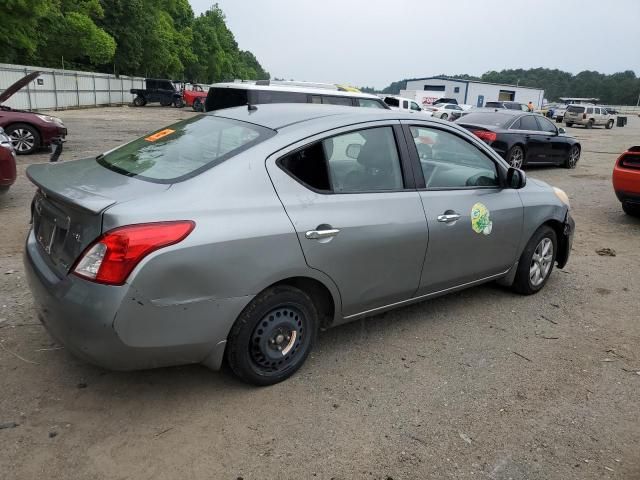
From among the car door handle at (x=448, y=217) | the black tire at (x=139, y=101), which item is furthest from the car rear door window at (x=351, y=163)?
the black tire at (x=139, y=101)

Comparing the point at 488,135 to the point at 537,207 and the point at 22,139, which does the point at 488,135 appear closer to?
the point at 537,207

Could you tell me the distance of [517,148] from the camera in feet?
40.1

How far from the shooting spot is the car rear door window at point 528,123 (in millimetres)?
12547

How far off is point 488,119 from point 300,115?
33.9 ft

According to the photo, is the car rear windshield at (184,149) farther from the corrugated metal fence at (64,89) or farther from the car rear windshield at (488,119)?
the corrugated metal fence at (64,89)

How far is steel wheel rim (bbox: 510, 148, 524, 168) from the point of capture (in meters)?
12.2

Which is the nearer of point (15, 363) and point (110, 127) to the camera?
point (15, 363)

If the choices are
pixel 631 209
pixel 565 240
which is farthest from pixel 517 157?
pixel 565 240

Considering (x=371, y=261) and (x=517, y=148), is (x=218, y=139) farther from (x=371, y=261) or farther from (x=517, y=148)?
(x=517, y=148)

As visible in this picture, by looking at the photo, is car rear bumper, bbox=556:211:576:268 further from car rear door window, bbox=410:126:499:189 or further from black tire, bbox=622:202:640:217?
black tire, bbox=622:202:640:217

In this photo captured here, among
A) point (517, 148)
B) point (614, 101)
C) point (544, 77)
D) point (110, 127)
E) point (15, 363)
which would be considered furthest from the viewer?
point (544, 77)

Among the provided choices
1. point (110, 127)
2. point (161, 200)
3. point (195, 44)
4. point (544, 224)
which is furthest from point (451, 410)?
point (195, 44)

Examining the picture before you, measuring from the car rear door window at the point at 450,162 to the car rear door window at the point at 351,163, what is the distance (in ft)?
0.94

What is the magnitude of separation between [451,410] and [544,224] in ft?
7.77
